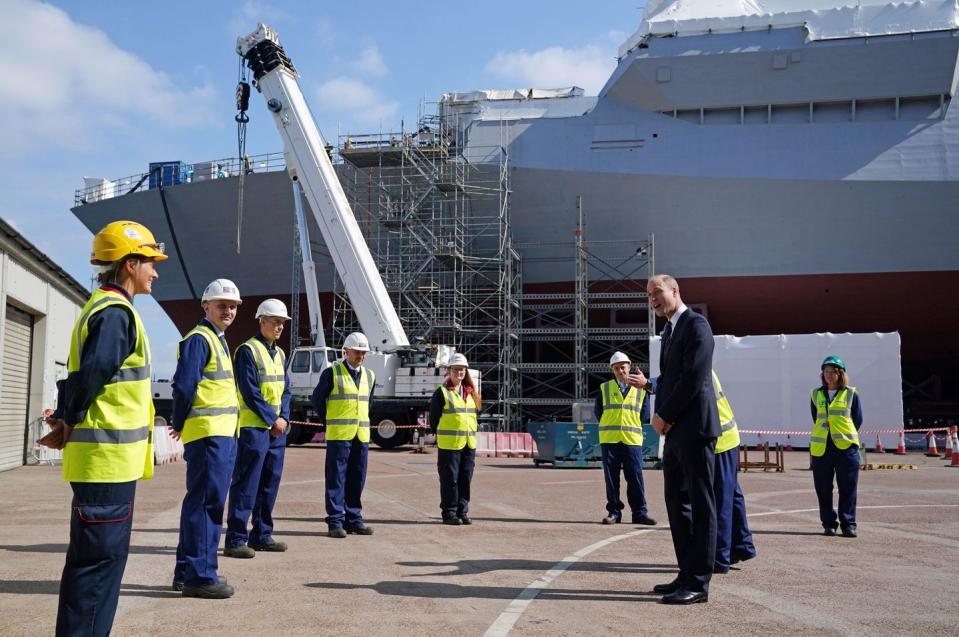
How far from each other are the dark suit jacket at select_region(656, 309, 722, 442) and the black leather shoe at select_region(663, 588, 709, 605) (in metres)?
0.86

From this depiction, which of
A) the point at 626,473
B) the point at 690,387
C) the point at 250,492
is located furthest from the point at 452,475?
the point at 690,387

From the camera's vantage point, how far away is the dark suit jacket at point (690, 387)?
4.69 metres

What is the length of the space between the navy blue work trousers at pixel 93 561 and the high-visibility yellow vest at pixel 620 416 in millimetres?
6003

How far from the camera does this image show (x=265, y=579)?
16.4 feet

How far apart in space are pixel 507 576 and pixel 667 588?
102 cm

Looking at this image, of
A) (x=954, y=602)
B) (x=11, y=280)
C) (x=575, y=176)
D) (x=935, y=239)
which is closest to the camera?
(x=954, y=602)

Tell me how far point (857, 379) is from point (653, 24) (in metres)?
12.0

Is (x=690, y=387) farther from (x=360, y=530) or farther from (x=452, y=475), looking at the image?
(x=452, y=475)

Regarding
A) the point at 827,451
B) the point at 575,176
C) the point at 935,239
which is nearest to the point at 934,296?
the point at 935,239

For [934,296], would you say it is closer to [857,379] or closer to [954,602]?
[857,379]

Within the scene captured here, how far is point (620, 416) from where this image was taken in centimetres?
844

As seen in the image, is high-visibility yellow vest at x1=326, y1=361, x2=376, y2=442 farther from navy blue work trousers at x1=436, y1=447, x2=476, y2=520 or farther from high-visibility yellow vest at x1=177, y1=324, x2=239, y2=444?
high-visibility yellow vest at x1=177, y1=324, x2=239, y2=444

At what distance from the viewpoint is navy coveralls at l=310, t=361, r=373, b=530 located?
704cm

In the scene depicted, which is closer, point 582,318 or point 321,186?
point 321,186
